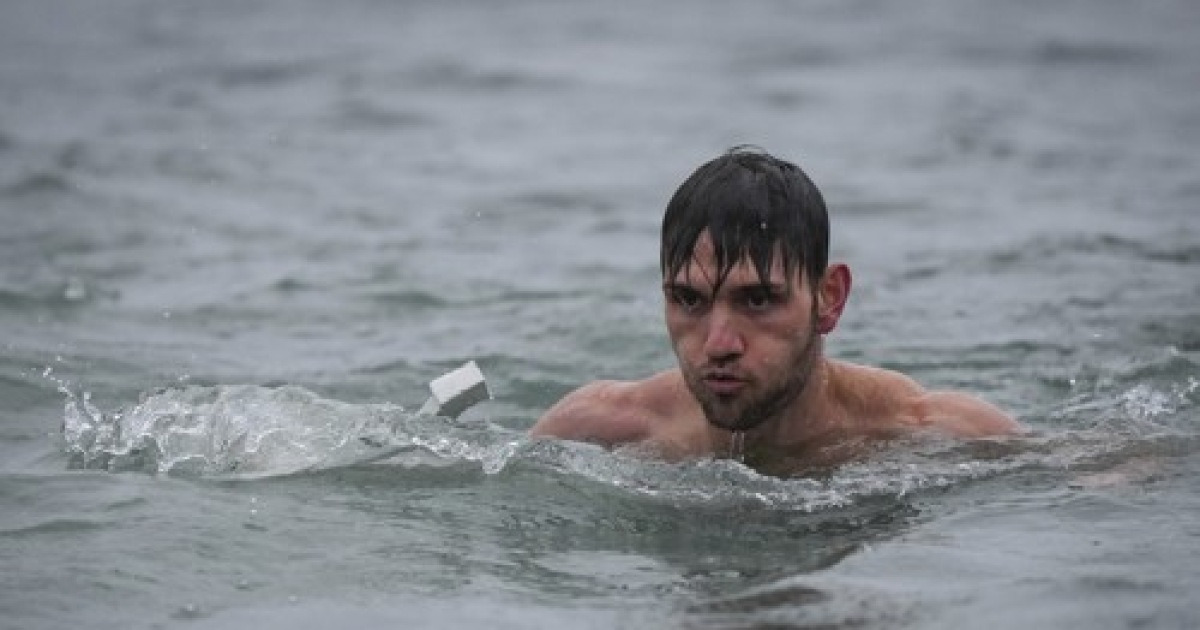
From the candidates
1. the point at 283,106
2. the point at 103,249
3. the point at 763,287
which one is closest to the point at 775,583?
the point at 763,287

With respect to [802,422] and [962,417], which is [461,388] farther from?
[962,417]

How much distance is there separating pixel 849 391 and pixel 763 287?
2.75 feet

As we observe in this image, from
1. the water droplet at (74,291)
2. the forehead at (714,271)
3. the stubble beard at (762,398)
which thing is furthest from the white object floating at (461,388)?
the water droplet at (74,291)

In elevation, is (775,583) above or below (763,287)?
below

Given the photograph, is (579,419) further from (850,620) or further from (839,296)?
(850,620)

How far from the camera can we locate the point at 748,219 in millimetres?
6656

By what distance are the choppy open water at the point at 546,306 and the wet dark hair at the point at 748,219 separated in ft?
2.54

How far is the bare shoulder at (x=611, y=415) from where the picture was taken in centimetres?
744

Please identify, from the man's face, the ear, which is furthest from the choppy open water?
the ear

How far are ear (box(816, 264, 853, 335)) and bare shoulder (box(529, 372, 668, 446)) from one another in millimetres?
744

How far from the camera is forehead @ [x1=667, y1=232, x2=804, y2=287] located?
21.6ft

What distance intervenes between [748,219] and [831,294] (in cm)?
45

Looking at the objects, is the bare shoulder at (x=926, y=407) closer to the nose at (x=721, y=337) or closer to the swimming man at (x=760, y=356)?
the swimming man at (x=760, y=356)

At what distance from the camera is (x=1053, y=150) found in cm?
1561
